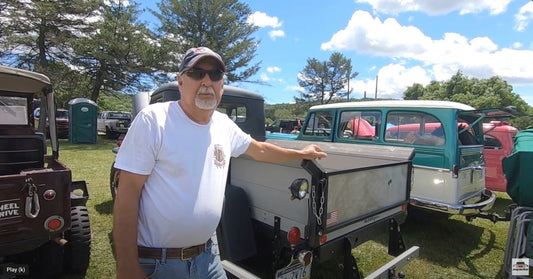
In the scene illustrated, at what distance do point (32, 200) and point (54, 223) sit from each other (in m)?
0.28

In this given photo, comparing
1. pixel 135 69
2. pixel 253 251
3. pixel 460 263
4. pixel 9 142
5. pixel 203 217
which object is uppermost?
pixel 135 69

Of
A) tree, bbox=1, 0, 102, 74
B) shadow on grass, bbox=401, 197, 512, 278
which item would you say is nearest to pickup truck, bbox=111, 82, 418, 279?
shadow on grass, bbox=401, 197, 512, 278

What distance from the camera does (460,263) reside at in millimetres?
4180

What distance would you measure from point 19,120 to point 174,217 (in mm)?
3842

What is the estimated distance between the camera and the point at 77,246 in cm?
335

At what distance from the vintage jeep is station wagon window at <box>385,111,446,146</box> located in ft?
15.9

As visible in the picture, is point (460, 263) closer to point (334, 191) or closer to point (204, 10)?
point (334, 191)

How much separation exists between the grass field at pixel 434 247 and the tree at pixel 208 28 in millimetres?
17976

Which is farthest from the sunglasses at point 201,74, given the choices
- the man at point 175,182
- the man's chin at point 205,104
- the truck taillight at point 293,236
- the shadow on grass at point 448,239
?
the shadow on grass at point 448,239

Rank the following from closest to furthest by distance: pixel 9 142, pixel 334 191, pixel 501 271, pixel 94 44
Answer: pixel 334 191 → pixel 9 142 → pixel 501 271 → pixel 94 44

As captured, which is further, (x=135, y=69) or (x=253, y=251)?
(x=135, y=69)

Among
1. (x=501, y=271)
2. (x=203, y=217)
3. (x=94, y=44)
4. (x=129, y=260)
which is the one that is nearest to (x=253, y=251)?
(x=203, y=217)

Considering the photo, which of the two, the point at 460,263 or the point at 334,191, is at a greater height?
the point at 334,191

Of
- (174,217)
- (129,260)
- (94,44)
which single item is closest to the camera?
(129,260)
